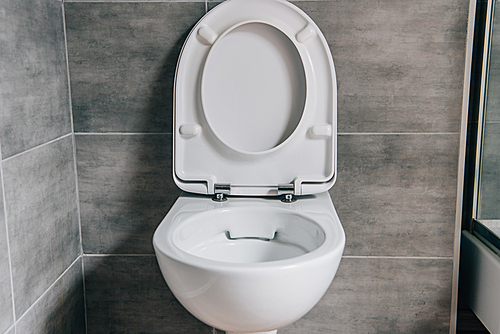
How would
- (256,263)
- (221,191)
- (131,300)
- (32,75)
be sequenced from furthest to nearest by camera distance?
(131,300)
(221,191)
(32,75)
(256,263)

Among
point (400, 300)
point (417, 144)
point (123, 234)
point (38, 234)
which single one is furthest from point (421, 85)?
point (38, 234)

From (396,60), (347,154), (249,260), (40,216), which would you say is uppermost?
(396,60)

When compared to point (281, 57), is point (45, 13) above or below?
above

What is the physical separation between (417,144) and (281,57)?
45 centimetres

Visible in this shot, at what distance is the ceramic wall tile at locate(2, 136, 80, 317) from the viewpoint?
0.97 meters

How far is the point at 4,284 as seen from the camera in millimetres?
919

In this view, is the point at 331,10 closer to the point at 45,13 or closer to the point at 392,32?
the point at 392,32

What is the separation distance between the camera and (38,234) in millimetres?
1064

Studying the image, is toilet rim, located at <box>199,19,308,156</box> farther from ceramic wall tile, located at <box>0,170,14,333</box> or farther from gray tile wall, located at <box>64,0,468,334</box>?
ceramic wall tile, located at <box>0,170,14,333</box>

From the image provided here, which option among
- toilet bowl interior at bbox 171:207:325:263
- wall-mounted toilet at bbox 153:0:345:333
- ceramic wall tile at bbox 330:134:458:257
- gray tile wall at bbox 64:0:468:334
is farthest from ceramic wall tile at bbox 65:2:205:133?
ceramic wall tile at bbox 330:134:458:257

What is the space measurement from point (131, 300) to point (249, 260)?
0.48 m

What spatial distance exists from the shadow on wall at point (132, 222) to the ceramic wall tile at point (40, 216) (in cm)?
7

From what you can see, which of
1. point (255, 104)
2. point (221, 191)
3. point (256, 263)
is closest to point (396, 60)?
point (255, 104)

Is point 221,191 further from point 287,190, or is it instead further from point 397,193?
point 397,193
